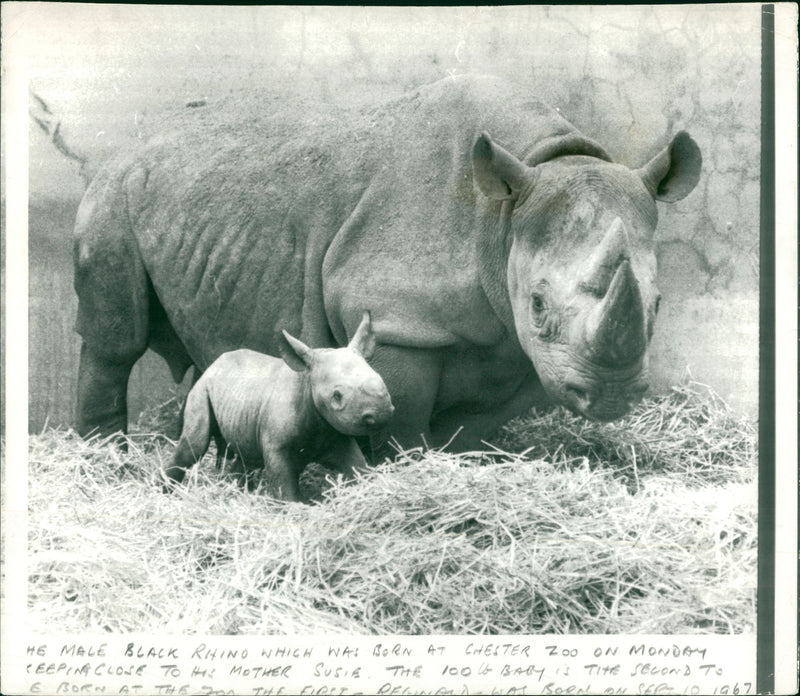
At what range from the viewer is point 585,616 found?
5.16 metres

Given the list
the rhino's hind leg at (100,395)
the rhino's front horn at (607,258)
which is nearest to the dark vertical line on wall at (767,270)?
the rhino's front horn at (607,258)

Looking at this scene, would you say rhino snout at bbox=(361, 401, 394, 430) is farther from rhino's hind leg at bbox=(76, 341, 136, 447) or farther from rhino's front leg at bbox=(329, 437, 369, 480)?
rhino's hind leg at bbox=(76, 341, 136, 447)

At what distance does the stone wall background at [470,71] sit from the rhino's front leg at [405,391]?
99 centimetres

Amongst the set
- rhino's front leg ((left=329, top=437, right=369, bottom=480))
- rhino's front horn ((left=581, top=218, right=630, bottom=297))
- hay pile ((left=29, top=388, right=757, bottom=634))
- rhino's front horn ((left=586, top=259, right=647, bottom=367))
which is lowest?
hay pile ((left=29, top=388, right=757, bottom=634))

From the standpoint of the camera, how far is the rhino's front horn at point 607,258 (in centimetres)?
505

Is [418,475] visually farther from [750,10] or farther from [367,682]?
[750,10]

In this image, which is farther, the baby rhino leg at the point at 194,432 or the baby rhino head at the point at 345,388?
the baby rhino leg at the point at 194,432

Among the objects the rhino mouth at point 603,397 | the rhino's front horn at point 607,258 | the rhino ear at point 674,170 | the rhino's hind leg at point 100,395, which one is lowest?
the rhino's hind leg at point 100,395

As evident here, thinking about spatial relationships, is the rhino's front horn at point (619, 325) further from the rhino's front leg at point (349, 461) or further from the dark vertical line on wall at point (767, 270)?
the rhino's front leg at point (349, 461)

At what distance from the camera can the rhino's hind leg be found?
5.84m

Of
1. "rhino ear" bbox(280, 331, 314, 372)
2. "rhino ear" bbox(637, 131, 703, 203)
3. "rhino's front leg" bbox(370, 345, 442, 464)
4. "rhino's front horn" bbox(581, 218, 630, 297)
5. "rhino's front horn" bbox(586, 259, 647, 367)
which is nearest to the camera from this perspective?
"rhino's front horn" bbox(586, 259, 647, 367)

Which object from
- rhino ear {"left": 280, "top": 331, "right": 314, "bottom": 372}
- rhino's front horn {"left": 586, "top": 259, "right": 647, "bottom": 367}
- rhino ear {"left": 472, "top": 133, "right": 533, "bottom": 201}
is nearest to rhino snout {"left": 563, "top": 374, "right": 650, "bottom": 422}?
rhino's front horn {"left": 586, "top": 259, "right": 647, "bottom": 367}

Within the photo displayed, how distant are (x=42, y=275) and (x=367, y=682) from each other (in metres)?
2.09

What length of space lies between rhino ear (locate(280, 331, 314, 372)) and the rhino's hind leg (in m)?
0.93
